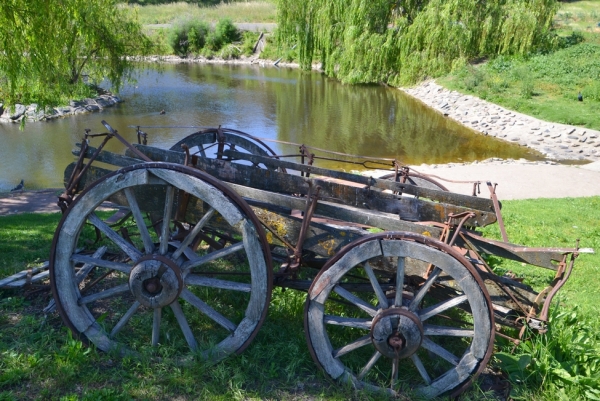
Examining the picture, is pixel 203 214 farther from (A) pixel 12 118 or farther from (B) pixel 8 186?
(A) pixel 12 118

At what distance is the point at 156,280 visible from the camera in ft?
12.0

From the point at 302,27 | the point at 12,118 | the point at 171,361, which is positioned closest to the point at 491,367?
the point at 171,361

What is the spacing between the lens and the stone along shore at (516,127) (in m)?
19.3

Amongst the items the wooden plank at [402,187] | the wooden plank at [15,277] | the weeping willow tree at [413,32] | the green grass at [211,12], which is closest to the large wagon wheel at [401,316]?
the wooden plank at [402,187]

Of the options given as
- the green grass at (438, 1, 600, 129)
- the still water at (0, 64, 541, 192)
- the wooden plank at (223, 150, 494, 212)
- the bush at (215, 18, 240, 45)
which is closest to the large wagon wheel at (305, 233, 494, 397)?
the wooden plank at (223, 150, 494, 212)

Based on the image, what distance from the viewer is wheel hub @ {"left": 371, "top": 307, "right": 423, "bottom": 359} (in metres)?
3.46

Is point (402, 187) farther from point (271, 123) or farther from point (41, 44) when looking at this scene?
point (271, 123)

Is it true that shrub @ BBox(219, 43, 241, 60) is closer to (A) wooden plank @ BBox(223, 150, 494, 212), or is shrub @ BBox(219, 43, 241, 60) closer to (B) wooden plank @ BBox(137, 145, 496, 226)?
(A) wooden plank @ BBox(223, 150, 494, 212)

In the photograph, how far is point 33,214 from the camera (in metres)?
8.85

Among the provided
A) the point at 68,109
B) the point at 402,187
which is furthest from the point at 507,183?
the point at 68,109

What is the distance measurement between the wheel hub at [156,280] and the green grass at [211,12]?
164 feet

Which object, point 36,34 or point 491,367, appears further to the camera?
point 36,34

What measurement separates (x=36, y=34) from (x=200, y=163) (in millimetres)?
5422

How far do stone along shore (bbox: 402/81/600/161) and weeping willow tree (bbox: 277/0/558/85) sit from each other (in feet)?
6.65
